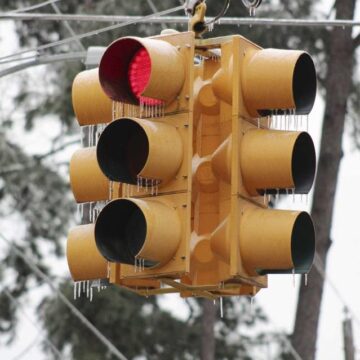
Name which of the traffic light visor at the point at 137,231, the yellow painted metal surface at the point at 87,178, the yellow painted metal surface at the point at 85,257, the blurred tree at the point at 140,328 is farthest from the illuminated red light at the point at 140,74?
the blurred tree at the point at 140,328

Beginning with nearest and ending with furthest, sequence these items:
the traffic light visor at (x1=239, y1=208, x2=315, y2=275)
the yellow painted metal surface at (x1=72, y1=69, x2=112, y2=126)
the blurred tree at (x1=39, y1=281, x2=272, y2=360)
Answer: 1. the traffic light visor at (x1=239, y1=208, x2=315, y2=275)
2. the yellow painted metal surface at (x1=72, y1=69, x2=112, y2=126)
3. the blurred tree at (x1=39, y1=281, x2=272, y2=360)

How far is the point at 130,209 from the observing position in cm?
895

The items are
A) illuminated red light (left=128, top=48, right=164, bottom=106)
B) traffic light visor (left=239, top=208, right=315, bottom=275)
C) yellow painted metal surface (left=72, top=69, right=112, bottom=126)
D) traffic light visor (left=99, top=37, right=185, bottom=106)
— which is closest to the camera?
traffic light visor (left=239, top=208, right=315, bottom=275)

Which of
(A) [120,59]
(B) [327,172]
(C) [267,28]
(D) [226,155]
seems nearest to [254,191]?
(D) [226,155]

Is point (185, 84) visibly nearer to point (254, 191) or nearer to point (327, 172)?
point (254, 191)

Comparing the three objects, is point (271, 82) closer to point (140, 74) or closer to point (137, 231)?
point (140, 74)

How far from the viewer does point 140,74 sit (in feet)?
30.1

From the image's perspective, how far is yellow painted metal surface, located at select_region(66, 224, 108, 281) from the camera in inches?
370

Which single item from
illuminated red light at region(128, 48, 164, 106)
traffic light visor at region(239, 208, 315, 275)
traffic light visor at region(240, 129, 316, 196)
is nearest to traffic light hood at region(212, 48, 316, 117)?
traffic light visor at region(240, 129, 316, 196)

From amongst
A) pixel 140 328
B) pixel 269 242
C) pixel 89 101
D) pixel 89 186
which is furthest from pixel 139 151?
pixel 140 328

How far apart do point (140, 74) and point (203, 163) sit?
1.58 feet

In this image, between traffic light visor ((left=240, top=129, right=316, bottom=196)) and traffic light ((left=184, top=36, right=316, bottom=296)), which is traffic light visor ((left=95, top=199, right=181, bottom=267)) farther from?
traffic light visor ((left=240, top=129, right=316, bottom=196))

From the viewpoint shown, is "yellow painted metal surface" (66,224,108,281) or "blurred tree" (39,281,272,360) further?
"blurred tree" (39,281,272,360)

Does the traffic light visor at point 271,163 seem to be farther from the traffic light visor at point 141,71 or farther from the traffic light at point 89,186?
the traffic light at point 89,186
